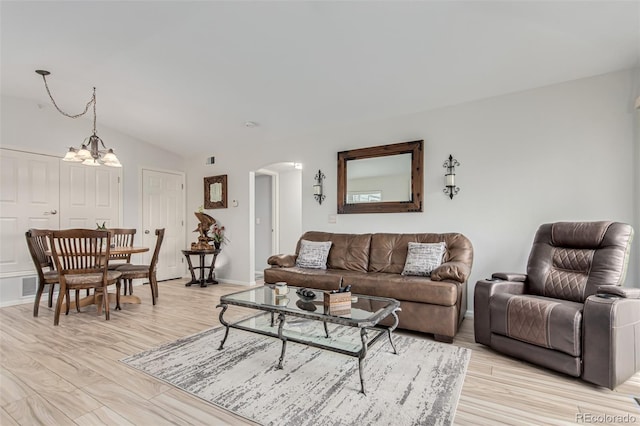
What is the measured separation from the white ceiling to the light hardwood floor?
102 inches

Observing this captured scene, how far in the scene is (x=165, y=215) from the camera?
6.02 m

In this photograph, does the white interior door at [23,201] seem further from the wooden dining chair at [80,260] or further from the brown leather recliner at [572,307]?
the brown leather recliner at [572,307]

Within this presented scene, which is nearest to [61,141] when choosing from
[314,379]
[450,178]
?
[314,379]

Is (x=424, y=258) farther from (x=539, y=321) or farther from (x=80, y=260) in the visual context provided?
(x=80, y=260)

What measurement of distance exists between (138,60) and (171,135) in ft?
7.08

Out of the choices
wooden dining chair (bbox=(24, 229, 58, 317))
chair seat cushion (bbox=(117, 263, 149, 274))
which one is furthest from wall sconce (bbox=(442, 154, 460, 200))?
wooden dining chair (bbox=(24, 229, 58, 317))

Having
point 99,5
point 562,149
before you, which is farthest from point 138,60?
point 562,149

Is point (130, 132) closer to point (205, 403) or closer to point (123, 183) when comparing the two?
point (123, 183)

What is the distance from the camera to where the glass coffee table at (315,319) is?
6.59 ft

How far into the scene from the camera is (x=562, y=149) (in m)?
3.15

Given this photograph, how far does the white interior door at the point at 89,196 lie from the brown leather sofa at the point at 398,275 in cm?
316

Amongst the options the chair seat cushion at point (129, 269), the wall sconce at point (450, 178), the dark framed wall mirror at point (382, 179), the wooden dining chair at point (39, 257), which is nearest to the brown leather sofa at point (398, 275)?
the dark framed wall mirror at point (382, 179)

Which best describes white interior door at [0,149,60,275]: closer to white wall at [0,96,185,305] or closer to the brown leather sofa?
white wall at [0,96,185,305]

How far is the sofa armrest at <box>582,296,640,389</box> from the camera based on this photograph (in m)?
1.92
